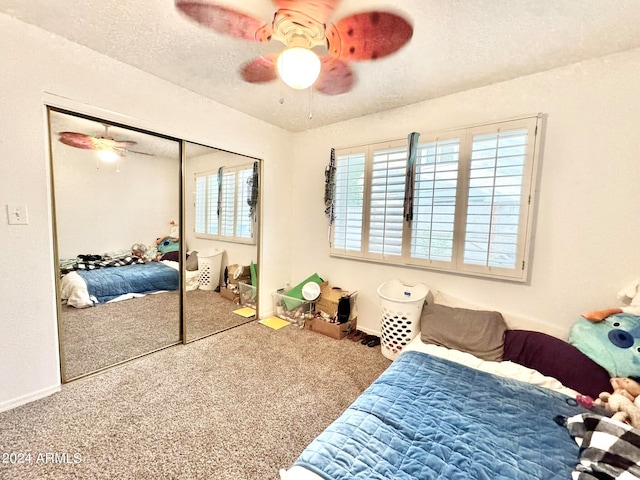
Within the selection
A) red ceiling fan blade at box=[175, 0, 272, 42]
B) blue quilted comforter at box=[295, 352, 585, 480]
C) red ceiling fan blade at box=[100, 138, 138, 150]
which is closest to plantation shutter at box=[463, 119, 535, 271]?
A: blue quilted comforter at box=[295, 352, 585, 480]

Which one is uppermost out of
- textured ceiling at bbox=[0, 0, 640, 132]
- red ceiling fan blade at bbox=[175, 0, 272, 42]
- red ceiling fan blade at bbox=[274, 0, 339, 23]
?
textured ceiling at bbox=[0, 0, 640, 132]

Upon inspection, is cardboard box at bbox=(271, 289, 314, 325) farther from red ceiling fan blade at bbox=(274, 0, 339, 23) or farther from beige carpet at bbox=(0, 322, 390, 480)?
red ceiling fan blade at bbox=(274, 0, 339, 23)

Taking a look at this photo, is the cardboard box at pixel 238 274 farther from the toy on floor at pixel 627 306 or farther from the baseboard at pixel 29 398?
the toy on floor at pixel 627 306

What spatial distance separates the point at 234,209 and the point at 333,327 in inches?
69.7

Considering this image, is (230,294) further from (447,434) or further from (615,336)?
(615,336)

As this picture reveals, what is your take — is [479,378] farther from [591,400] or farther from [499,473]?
[499,473]

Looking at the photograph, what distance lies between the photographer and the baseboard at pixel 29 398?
66.1 inches

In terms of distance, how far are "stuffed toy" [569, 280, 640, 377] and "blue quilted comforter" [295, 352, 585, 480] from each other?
0.43m

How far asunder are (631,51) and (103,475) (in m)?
3.91

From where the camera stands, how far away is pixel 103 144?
217 centimetres

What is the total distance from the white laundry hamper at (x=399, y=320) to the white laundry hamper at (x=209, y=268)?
1.90 meters

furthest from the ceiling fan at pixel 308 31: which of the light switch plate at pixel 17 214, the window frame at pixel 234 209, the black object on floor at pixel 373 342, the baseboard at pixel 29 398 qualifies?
the baseboard at pixel 29 398

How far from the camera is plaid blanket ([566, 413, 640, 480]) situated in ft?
3.17

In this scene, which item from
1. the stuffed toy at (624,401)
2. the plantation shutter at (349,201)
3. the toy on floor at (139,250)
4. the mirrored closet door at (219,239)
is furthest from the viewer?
the plantation shutter at (349,201)
